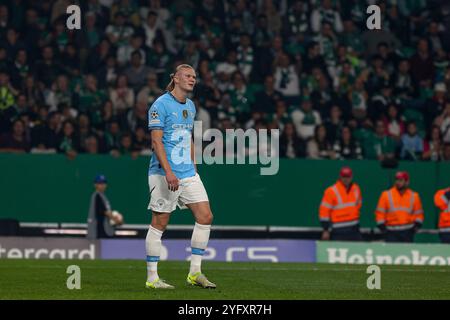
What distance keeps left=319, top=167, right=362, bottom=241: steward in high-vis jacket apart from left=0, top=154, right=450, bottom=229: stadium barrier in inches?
42.8

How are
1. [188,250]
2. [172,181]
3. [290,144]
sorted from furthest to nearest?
[290,144] → [188,250] → [172,181]

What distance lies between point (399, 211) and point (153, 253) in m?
9.83

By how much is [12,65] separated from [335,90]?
21.6 ft

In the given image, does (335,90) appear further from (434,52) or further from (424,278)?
(424,278)

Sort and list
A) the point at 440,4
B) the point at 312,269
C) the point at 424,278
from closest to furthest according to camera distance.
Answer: the point at 424,278 → the point at 312,269 → the point at 440,4

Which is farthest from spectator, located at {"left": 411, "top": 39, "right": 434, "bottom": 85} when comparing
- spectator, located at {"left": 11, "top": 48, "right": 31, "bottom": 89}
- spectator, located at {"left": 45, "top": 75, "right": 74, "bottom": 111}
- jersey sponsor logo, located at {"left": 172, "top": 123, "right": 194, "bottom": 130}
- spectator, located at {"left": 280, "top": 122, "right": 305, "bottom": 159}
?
jersey sponsor logo, located at {"left": 172, "top": 123, "right": 194, "bottom": 130}

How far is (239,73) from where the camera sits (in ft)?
82.7

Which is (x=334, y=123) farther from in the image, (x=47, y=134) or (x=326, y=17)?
(x=47, y=134)

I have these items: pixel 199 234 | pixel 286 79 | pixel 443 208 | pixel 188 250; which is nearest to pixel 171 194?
pixel 199 234

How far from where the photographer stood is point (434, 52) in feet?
88.7

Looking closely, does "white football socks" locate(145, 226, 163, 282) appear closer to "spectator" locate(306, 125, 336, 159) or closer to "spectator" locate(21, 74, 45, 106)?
"spectator" locate(306, 125, 336, 159)

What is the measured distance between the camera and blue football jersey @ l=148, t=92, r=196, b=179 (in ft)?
45.3

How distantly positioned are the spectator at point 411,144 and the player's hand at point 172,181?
11460 mm

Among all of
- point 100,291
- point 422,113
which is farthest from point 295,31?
point 100,291
